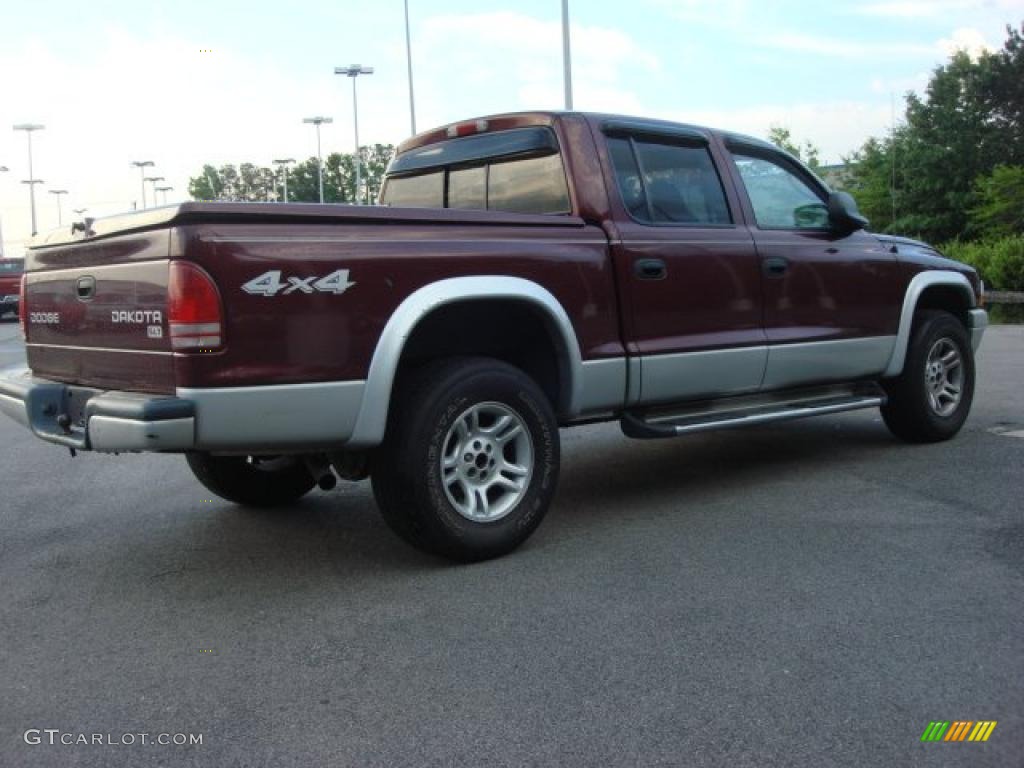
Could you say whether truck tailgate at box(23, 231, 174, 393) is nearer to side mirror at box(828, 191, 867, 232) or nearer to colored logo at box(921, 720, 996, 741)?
colored logo at box(921, 720, 996, 741)

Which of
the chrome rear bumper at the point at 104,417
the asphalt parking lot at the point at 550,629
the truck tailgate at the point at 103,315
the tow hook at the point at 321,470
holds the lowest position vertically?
the asphalt parking lot at the point at 550,629

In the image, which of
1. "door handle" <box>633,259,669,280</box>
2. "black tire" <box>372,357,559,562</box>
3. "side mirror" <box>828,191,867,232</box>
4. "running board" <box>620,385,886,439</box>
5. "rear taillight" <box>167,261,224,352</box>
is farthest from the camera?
"side mirror" <box>828,191,867,232</box>

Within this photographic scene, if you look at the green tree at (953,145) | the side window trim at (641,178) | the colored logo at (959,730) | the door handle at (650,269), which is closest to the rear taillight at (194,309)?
the door handle at (650,269)

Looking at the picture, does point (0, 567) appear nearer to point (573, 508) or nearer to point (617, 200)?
point (573, 508)

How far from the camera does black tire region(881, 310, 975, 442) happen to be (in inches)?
267

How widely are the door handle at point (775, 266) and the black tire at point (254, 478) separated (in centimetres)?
275

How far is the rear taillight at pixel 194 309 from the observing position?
3740 mm

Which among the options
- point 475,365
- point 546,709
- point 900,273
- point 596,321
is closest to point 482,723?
point 546,709

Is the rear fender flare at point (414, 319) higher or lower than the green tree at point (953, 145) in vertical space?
lower

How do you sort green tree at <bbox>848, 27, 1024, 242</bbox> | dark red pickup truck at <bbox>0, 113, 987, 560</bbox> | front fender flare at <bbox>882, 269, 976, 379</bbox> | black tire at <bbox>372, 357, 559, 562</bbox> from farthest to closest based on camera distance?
green tree at <bbox>848, 27, 1024, 242</bbox>
front fender flare at <bbox>882, 269, 976, 379</bbox>
black tire at <bbox>372, 357, 559, 562</bbox>
dark red pickup truck at <bbox>0, 113, 987, 560</bbox>

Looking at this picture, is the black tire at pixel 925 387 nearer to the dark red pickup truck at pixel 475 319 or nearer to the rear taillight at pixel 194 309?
the dark red pickup truck at pixel 475 319

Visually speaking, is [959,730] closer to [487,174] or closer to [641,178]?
[641,178]

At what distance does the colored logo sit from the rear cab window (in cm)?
303

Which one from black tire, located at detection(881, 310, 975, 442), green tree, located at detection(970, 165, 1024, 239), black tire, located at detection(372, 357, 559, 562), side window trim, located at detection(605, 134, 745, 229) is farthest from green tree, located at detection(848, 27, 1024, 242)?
black tire, located at detection(372, 357, 559, 562)
